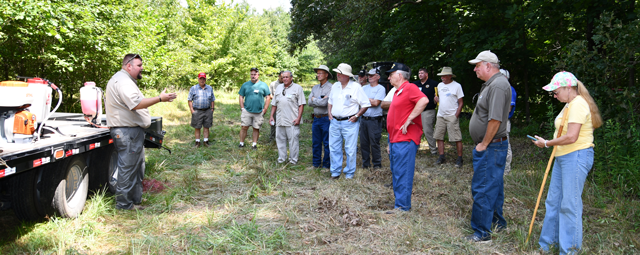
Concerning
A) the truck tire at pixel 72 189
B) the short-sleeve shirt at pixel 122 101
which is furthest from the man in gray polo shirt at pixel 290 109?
the truck tire at pixel 72 189

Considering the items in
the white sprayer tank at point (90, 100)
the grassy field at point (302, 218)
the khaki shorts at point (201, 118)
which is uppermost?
the white sprayer tank at point (90, 100)

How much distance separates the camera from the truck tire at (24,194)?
3.67m

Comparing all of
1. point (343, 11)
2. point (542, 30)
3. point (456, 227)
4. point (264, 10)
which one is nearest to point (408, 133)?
point (456, 227)

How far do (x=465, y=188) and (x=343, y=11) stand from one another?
629 centimetres

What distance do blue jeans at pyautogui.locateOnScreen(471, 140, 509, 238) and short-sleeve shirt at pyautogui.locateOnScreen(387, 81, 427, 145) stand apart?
936 millimetres

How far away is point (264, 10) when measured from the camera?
78312 mm

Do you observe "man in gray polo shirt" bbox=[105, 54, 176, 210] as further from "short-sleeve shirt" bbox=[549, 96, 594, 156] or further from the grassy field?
"short-sleeve shirt" bbox=[549, 96, 594, 156]

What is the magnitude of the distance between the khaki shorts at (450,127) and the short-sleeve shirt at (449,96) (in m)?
0.09

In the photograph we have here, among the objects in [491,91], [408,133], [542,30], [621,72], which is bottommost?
[408,133]

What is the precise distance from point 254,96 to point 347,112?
3.16 m

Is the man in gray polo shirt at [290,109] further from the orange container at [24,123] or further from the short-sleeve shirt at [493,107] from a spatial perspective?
the orange container at [24,123]

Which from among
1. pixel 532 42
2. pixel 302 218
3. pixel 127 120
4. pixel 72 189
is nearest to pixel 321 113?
pixel 302 218

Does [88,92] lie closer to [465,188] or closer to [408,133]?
[408,133]

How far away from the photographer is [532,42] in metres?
9.70
